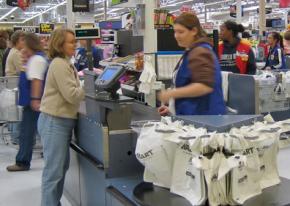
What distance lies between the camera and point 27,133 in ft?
15.9

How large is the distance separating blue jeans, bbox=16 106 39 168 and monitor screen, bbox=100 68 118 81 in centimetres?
212

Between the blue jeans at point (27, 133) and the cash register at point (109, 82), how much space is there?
2.08m

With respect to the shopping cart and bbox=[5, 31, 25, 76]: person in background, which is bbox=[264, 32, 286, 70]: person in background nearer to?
bbox=[5, 31, 25, 76]: person in background

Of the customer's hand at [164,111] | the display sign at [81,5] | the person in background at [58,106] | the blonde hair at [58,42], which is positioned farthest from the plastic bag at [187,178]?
the display sign at [81,5]

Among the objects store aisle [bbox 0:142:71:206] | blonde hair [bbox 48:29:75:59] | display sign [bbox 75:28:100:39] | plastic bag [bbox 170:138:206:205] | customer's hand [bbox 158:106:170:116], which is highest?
display sign [bbox 75:28:100:39]

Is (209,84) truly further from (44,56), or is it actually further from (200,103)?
(44,56)

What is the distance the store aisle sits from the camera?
4.12 m

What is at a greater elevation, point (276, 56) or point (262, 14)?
point (262, 14)

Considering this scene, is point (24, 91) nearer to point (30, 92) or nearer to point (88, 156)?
point (30, 92)

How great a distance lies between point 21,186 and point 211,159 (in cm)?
324

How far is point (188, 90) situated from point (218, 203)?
2.50ft

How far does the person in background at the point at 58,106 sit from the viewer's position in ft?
9.89

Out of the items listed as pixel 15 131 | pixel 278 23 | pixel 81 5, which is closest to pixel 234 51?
pixel 81 5

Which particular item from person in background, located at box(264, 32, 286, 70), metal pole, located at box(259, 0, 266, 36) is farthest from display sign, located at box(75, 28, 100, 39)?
metal pole, located at box(259, 0, 266, 36)
